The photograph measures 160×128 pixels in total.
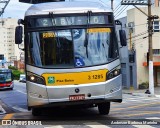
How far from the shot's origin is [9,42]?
172m

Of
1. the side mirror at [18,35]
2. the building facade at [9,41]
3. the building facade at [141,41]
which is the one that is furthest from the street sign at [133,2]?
the building facade at [9,41]

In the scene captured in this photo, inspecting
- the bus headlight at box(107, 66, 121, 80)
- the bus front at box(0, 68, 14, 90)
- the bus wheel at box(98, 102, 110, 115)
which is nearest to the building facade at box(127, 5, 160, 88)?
the bus front at box(0, 68, 14, 90)

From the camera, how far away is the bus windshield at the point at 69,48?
466 inches

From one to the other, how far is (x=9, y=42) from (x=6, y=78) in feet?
407

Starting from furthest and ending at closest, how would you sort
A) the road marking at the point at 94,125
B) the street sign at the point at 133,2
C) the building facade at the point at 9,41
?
the building facade at the point at 9,41 → the street sign at the point at 133,2 → the road marking at the point at 94,125

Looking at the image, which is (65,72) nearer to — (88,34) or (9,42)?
(88,34)

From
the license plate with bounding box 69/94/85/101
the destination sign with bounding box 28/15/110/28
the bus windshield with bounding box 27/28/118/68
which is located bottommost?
the license plate with bounding box 69/94/85/101

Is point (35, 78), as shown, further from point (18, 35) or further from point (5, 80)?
point (5, 80)

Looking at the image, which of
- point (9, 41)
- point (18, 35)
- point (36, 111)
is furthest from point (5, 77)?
point (9, 41)

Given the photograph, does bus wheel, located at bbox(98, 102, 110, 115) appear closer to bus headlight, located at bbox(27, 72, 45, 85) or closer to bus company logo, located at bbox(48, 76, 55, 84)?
bus company logo, located at bbox(48, 76, 55, 84)

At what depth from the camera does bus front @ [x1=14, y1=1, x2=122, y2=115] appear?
38.2 feet

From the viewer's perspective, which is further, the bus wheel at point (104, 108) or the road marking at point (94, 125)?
the bus wheel at point (104, 108)

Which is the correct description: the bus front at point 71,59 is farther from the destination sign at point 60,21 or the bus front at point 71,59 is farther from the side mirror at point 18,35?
the side mirror at point 18,35

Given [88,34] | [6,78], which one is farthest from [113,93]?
[6,78]
